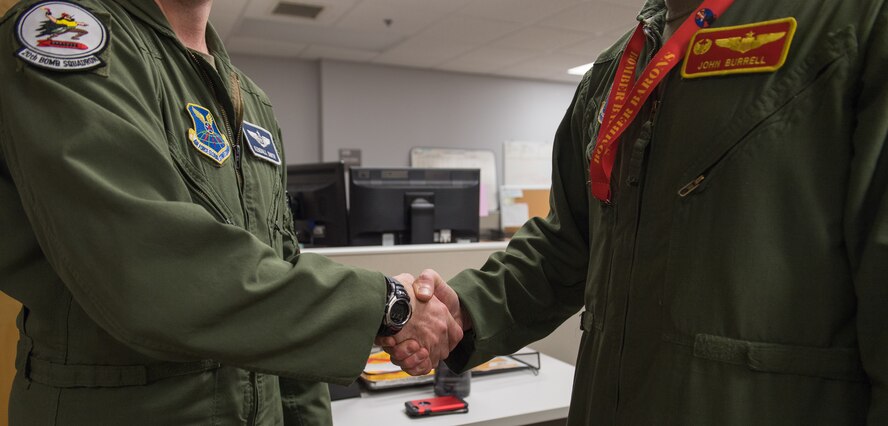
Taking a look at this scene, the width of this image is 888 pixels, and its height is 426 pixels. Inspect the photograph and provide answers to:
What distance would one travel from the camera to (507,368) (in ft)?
6.59

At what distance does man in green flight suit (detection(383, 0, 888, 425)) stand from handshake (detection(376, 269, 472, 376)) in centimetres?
34

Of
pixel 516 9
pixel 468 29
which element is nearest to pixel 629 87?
pixel 516 9

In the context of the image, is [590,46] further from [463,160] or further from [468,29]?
[463,160]

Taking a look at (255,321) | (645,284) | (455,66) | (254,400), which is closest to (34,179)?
(255,321)

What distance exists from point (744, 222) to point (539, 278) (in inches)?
23.3

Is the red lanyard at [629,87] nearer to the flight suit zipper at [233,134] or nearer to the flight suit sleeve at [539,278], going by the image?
the flight suit sleeve at [539,278]

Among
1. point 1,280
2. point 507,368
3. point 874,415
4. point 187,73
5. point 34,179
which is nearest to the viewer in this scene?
point 874,415

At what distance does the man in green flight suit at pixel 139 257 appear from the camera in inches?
34.2

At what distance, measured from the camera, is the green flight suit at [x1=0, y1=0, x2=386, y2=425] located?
0.87 meters

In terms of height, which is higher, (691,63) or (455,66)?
(455,66)

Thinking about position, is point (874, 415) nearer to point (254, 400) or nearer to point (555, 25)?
point (254, 400)

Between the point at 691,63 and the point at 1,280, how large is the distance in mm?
1119

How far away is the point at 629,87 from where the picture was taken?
1.08 metres

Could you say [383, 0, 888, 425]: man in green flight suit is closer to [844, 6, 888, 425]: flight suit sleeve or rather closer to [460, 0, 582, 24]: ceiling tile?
[844, 6, 888, 425]: flight suit sleeve
